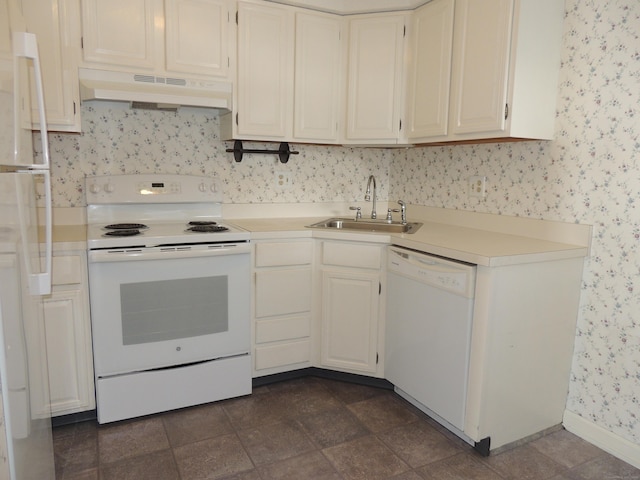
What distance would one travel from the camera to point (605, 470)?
6.26ft

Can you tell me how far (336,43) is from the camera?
9.14 ft

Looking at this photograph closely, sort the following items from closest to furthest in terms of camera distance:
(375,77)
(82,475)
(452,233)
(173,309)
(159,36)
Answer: (82,475) → (173,309) → (159,36) → (452,233) → (375,77)

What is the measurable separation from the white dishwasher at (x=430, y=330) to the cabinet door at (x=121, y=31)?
1.65m

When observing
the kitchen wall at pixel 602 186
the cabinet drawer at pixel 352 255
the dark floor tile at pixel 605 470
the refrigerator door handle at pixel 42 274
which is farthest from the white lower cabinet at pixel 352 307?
the refrigerator door handle at pixel 42 274

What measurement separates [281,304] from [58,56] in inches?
65.4

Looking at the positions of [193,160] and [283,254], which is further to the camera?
[193,160]

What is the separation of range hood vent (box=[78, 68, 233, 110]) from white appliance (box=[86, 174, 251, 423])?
53 cm

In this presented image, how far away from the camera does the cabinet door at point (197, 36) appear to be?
7.82 ft

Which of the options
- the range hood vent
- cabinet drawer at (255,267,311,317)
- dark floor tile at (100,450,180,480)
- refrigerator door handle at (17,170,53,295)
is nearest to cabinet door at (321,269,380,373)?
cabinet drawer at (255,267,311,317)

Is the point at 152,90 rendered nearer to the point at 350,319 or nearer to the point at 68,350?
the point at 68,350

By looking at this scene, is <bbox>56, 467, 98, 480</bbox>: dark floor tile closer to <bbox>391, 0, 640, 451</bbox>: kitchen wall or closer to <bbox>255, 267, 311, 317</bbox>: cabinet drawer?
<bbox>255, 267, 311, 317</bbox>: cabinet drawer

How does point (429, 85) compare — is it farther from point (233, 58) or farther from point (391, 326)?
point (391, 326)

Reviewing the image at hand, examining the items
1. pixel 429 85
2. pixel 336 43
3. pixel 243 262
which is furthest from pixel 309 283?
pixel 336 43

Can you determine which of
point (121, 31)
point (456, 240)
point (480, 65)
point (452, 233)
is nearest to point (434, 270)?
point (456, 240)
